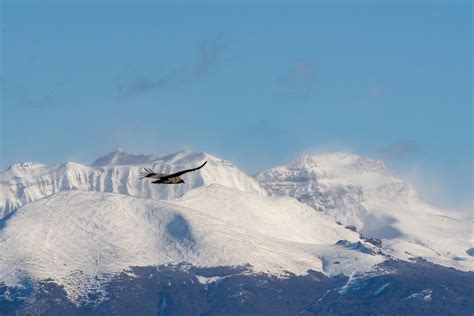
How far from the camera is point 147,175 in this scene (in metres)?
113

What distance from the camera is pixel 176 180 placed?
11406 centimetres

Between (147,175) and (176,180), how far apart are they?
218cm
